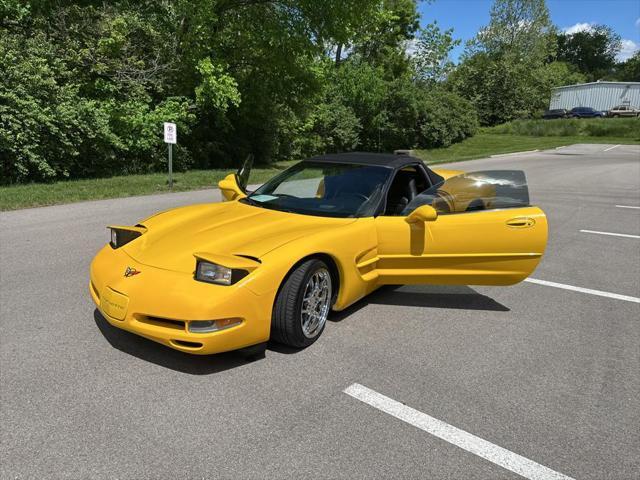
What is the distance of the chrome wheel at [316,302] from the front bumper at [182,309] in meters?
0.36

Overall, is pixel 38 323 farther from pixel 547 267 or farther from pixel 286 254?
pixel 547 267

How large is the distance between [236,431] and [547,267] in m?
4.58

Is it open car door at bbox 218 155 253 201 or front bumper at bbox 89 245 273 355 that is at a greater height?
open car door at bbox 218 155 253 201

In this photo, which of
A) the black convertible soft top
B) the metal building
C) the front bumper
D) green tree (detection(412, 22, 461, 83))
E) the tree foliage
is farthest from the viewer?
the metal building

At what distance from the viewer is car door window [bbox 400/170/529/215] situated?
13.7 feet

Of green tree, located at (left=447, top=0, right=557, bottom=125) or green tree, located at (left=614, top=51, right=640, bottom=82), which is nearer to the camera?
green tree, located at (left=447, top=0, right=557, bottom=125)

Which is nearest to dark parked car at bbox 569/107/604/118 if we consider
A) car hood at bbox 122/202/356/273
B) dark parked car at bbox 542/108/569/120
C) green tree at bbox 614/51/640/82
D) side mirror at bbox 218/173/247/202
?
dark parked car at bbox 542/108/569/120

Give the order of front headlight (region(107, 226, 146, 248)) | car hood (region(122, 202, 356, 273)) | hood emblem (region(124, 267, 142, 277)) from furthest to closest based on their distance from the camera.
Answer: front headlight (region(107, 226, 146, 248)) → car hood (region(122, 202, 356, 273)) → hood emblem (region(124, 267, 142, 277))

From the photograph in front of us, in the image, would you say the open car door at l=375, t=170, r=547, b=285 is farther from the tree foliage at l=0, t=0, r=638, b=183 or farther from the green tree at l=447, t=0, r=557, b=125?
the green tree at l=447, t=0, r=557, b=125

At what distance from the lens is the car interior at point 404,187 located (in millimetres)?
4445

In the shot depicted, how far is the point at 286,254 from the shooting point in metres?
3.28

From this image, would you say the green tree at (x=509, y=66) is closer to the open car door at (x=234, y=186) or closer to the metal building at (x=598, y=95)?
the metal building at (x=598, y=95)

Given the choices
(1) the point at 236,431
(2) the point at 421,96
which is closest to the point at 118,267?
(1) the point at 236,431

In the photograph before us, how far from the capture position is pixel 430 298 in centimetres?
471
